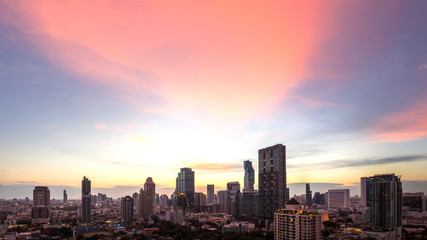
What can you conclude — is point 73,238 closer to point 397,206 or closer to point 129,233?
point 129,233

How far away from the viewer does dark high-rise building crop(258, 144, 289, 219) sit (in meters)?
63.7

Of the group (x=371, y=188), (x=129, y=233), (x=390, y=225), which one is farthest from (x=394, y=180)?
(x=129, y=233)

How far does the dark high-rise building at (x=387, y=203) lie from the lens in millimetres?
51250

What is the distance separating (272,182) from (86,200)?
2196 inches

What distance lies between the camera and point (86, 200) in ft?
289

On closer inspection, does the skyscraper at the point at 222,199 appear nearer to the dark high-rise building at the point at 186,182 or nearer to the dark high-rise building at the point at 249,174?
the dark high-rise building at the point at 249,174

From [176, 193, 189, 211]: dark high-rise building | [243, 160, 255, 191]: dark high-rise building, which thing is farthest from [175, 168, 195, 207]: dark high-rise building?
[243, 160, 255, 191]: dark high-rise building

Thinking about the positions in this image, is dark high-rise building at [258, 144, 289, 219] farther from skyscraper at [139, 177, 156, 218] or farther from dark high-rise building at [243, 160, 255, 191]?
skyscraper at [139, 177, 156, 218]

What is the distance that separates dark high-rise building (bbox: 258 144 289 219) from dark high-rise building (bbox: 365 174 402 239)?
55.9ft

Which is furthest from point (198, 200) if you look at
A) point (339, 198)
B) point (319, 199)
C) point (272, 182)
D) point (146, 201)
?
point (272, 182)

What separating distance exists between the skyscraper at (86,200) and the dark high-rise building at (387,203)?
237 feet

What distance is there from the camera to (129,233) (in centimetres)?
5588

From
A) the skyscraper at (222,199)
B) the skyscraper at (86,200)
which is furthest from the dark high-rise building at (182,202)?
the skyscraper at (86,200)

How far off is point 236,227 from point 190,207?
68.6 metres
